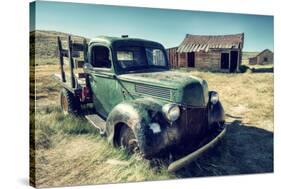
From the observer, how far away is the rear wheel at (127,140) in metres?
4.47

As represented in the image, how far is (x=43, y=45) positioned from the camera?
184 inches

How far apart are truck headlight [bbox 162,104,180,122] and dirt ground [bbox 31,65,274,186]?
2.41ft

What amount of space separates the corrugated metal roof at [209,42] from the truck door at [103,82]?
4.22 feet

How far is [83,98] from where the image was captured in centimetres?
533

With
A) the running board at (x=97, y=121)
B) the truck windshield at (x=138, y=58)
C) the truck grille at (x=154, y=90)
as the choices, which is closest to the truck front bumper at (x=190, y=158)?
the truck grille at (x=154, y=90)

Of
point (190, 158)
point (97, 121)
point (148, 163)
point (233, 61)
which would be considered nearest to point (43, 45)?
point (97, 121)

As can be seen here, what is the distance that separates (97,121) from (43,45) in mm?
1268

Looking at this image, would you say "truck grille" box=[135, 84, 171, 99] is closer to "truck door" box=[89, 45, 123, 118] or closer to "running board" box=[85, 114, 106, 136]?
"truck door" box=[89, 45, 123, 118]

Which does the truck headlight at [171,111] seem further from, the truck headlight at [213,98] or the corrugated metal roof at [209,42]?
the corrugated metal roof at [209,42]

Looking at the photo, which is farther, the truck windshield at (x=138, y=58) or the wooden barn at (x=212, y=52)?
the wooden barn at (x=212, y=52)

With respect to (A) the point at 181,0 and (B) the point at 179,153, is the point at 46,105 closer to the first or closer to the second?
(B) the point at 179,153

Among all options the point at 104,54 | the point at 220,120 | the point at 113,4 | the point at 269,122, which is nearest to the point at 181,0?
the point at 113,4

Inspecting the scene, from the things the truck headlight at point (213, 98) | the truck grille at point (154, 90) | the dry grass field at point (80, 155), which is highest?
the truck grille at point (154, 90)

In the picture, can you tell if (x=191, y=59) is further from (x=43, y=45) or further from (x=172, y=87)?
(x=43, y=45)
